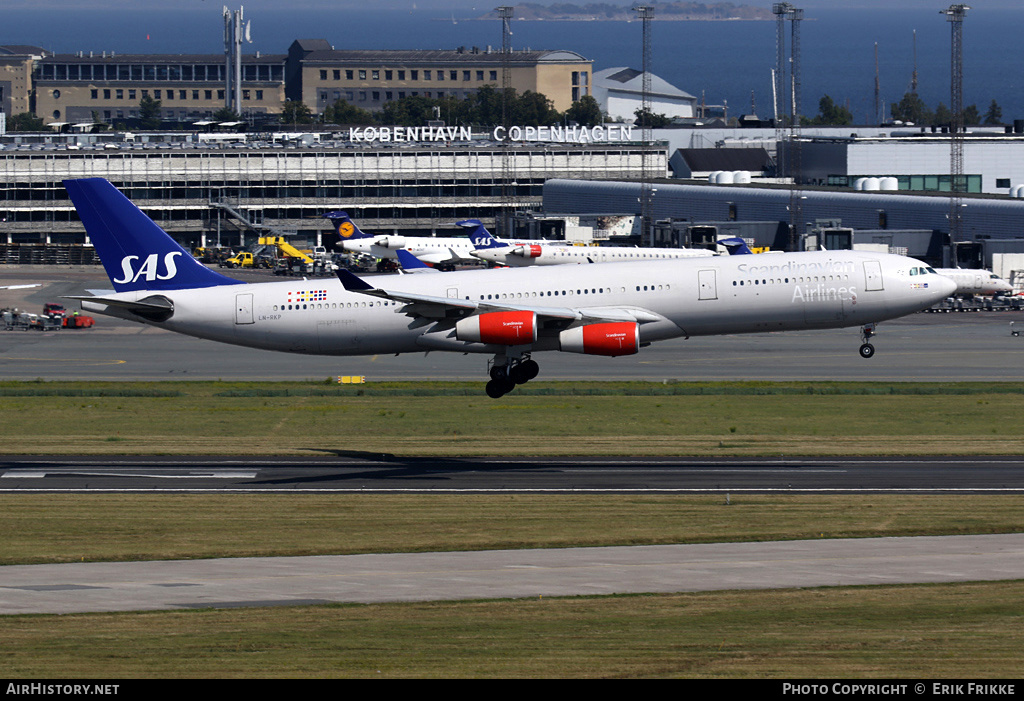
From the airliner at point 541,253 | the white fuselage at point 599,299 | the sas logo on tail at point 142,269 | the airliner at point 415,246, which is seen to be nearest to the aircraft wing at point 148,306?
the white fuselage at point 599,299

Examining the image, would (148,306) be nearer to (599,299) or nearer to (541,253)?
(599,299)

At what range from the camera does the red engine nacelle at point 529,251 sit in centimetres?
14738

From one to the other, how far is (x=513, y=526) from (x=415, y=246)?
397 ft

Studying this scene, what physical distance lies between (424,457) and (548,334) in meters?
9.86

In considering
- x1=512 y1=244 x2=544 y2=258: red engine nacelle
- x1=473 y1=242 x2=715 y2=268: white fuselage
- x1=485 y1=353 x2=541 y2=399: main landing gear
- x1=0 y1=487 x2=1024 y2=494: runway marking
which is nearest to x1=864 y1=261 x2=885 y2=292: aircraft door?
x1=0 y1=487 x2=1024 y2=494: runway marking

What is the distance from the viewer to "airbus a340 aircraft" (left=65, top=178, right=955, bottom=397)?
5675 cm

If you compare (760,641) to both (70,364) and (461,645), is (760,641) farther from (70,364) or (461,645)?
(70,364)

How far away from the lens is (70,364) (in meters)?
101

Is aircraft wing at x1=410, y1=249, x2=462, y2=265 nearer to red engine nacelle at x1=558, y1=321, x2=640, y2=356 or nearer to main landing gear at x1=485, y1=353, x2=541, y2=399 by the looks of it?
main landing gear at x1=485, y1=353, x2=541, y2=399

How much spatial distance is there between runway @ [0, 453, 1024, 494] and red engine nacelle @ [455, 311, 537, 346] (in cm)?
602

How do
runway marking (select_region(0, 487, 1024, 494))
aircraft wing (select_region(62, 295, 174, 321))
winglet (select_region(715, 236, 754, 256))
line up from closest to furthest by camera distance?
runway marking (select_region(0, 487, 1024, 494))
aircraft wing (select_region(62, 295, 174, 321))
winglet (select_region(715, 236, 754, 256))

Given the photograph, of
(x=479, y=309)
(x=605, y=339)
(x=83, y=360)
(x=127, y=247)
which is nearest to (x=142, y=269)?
(x=127, y=247)

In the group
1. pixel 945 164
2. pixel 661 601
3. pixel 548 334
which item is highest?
pixel 945 164

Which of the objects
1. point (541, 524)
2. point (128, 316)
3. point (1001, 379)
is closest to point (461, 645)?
point (541, 524)
